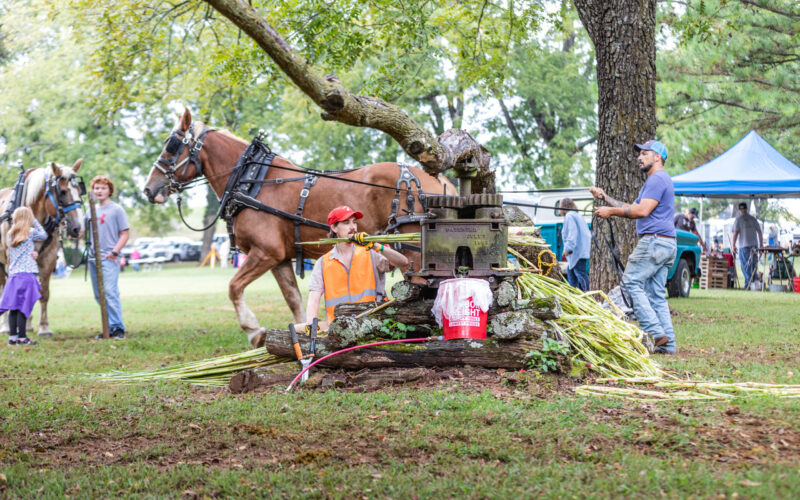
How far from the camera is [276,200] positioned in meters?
8.67

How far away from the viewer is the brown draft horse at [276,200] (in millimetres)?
8352

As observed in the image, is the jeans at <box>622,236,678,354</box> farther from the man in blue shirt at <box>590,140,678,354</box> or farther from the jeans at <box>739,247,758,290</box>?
the jeans at <box>739,247,758,290</box>

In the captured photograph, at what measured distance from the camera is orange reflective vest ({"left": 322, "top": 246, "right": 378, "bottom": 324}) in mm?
7031

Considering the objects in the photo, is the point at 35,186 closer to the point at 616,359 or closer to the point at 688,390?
the point at 616,359

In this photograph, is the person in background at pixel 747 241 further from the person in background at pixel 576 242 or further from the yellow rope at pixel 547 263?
the yellow rope at pixel 547 263

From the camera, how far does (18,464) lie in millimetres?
4344

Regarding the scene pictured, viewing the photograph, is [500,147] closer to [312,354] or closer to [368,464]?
[312,354]

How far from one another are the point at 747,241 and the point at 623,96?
1084 cm

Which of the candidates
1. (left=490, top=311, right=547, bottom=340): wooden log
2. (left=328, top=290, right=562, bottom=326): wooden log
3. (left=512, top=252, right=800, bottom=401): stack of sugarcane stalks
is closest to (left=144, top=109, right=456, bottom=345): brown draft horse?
(left=328, top=290, right=562, bottom=326): wooden log

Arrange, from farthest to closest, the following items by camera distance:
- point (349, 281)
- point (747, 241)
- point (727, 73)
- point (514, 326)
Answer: point (747, 241) < point (727, 73) < point (349, 281) < point (514, 326)

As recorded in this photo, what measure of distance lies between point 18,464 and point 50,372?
380cm

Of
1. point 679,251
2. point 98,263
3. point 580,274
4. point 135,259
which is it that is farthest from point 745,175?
point 135,259

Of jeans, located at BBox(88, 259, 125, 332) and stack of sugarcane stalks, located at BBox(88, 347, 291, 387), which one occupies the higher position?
jeans, located at BBox(88, 259, 125, 332)

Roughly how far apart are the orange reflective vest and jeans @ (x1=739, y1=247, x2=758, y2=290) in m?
14.8
